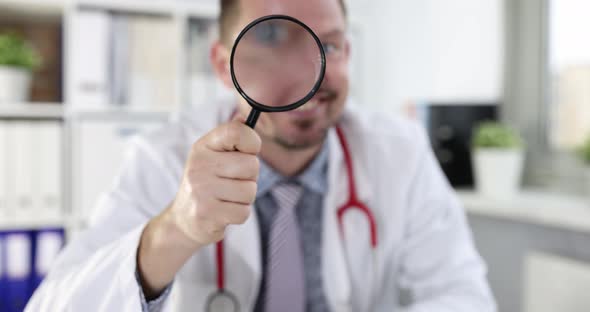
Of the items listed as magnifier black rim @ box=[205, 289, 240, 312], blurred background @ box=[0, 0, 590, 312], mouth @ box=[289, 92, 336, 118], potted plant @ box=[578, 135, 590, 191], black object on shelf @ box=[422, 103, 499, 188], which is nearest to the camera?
mouth @ box=[289, 92, 336, 118]

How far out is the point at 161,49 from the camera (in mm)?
2127

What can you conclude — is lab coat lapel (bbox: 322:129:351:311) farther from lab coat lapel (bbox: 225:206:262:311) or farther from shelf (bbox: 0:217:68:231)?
shelf (bbox: 0:217:68:231)

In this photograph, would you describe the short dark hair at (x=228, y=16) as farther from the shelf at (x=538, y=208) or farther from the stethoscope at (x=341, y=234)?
the shelf at (x=538, y=208)

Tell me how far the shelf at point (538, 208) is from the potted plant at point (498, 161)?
5 centimetres

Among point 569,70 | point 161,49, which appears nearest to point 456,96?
point 569,70

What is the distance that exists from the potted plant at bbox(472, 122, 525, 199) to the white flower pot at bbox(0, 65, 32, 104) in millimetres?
1784

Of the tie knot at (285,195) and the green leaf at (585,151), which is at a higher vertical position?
the green leaf at (585,151)

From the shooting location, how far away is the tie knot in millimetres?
1175

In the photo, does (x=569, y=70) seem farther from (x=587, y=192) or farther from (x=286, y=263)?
(x=286, y=263)

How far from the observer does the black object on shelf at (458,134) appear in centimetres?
211

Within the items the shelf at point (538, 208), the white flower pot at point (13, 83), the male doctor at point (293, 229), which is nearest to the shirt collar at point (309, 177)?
the male doctor at point (293, 229)

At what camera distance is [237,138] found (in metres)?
0.66

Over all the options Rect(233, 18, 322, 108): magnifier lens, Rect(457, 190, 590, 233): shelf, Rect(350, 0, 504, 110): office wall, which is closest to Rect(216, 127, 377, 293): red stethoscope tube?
Rect(233, 18, 322, 108): magnifier lens

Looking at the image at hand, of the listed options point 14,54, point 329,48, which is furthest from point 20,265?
point 329,48
